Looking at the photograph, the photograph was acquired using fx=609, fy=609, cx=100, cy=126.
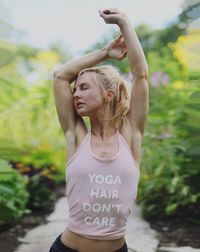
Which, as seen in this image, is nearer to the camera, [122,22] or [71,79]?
[122,22]

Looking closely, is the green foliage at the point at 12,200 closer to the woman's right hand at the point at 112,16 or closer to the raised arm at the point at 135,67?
the raised arm at the point at 135,67

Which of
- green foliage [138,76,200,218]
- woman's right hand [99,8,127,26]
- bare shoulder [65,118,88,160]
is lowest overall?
green foliage [138,76,200,218]

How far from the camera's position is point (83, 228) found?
1.76 meters

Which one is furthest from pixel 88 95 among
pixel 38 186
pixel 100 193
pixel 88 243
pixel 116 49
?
pixel 38 186

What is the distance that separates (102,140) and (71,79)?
0.22 metres

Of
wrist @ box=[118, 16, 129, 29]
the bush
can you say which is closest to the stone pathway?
the bush

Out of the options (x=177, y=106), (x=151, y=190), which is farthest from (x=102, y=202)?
(x=177, y=106)

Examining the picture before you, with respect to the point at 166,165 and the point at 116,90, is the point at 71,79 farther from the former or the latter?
the point at 166,165

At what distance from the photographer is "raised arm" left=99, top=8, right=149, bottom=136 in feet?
5.84

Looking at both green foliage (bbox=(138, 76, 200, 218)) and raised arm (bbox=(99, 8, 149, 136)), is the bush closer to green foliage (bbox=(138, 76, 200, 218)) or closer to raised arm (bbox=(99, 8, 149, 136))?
green foliage (bbox=(138, 76, 200, 218))

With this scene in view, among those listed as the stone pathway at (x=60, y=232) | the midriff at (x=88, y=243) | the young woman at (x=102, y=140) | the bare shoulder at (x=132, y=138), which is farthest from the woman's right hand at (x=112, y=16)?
the stone pathway at (x=60, y=232)

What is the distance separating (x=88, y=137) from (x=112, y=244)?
1.06ft

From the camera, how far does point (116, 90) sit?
Answer: 186 centimetres

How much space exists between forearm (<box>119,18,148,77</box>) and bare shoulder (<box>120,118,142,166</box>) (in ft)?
0.61
